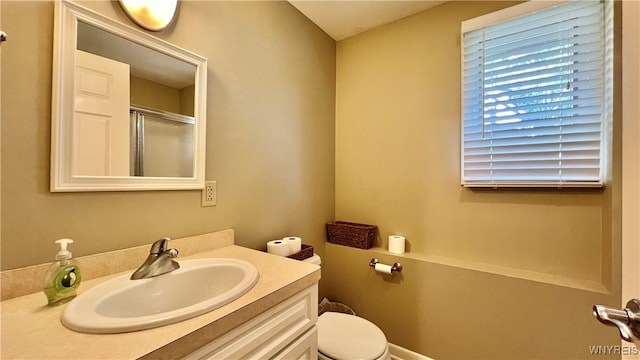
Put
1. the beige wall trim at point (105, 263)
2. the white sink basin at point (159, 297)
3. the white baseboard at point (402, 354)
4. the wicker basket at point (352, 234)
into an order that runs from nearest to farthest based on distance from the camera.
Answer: the white sink basin at point (159, 297), the beige wall trim at point (105, 263), the white baseboard at point (402, 354), the wicker basket at point (352, 234)

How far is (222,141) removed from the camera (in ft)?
4.20

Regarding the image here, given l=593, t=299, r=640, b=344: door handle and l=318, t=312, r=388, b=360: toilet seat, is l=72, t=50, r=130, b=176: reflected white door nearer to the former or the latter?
l=318, t=312, r=388, b=360: toilet seat

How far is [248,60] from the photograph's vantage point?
1.40 m

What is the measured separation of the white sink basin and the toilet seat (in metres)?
0.65

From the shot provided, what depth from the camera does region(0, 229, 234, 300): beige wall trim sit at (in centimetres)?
71

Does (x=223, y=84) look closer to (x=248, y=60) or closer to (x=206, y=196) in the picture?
(x=248, y=60)

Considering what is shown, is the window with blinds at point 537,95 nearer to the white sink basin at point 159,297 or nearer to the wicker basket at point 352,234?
the wicker basket at point 352,234

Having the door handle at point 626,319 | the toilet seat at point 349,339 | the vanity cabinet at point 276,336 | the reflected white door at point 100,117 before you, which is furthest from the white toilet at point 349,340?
the reflected white door at point 100,117

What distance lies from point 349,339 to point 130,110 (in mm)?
1449

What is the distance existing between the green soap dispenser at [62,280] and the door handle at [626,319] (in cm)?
121

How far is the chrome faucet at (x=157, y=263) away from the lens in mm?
848

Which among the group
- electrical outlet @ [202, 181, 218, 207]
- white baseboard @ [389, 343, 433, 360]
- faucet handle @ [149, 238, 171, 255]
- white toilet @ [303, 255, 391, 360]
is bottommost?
white baseboard @ [389, 343, 433, 360]

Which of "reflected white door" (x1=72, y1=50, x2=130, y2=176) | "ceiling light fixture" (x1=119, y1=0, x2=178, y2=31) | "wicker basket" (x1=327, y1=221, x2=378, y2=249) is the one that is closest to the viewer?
"reflected white door" (x1=72, y1=50, x2=130, y2=176)

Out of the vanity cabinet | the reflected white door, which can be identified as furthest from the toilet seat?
the reflected white door
